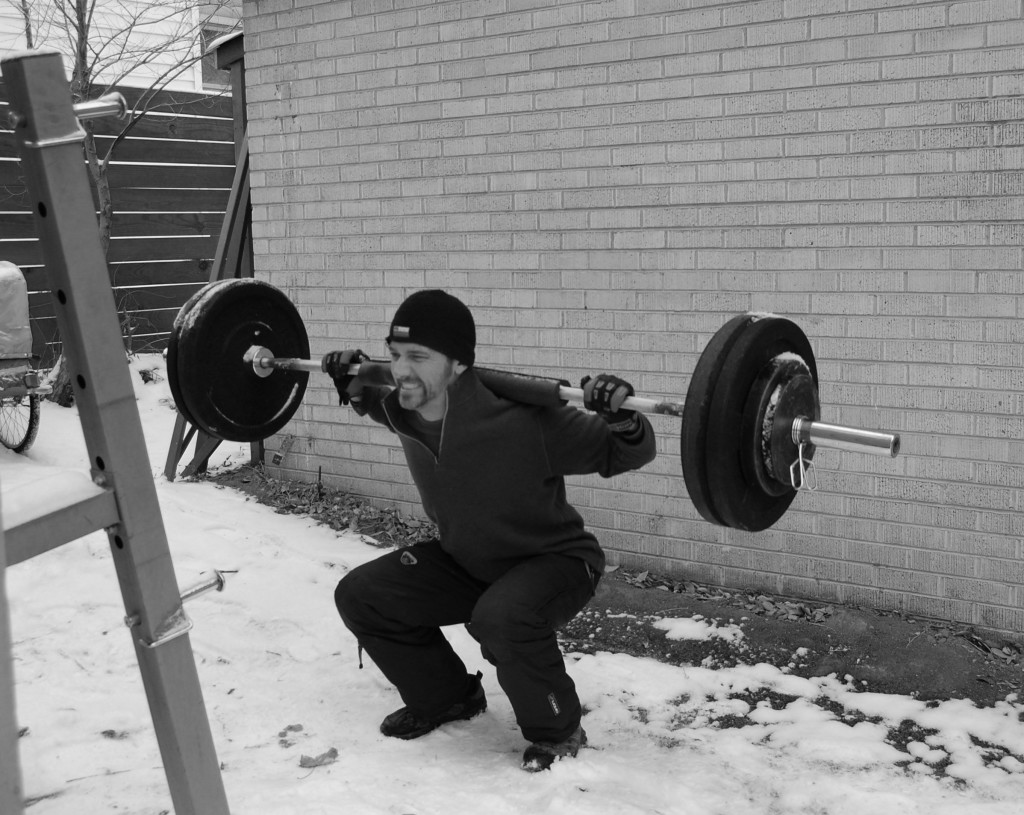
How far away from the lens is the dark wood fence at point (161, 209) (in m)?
9.47

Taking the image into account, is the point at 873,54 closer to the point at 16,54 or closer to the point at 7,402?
the point at 16,54

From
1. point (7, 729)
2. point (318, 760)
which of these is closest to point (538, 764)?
point (318, 760)

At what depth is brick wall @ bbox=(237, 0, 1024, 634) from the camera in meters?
4.16

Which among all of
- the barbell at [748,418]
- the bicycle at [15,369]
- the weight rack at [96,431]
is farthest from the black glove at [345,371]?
the bicycle at [15,369]

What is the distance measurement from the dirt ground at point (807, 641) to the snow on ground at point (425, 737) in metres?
0.10

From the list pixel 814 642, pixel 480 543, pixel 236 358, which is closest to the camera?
pixel 480 543

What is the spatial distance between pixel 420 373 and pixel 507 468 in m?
0.38

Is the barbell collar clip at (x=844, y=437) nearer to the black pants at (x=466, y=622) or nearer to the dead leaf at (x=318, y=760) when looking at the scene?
the black pants at (x=466, y=622)

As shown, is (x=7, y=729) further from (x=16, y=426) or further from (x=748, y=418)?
(x=16, y=426)

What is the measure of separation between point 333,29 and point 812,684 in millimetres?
3992

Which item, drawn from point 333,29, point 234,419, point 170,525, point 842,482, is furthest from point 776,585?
point 333,29

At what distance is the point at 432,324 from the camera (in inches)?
129

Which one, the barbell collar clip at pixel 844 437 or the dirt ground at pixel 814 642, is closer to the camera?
the barbell collar clip at pixel 844 437

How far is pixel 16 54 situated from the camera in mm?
1656
